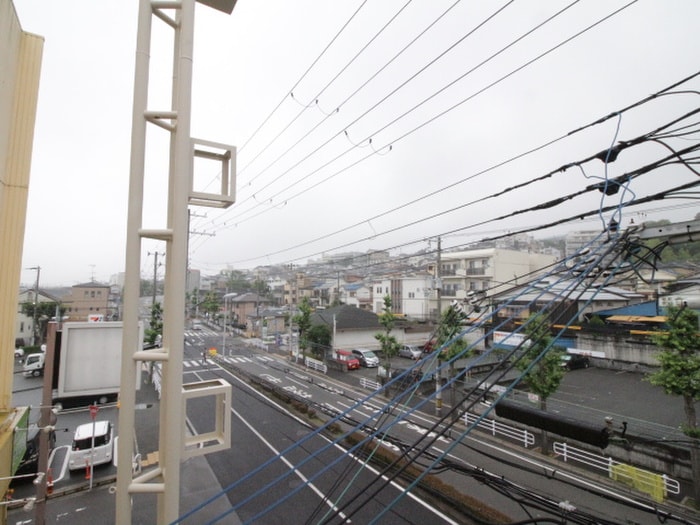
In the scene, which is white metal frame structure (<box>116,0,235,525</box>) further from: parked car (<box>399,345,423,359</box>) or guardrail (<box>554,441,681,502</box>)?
parked car (<box>399,345,423,359</box>)

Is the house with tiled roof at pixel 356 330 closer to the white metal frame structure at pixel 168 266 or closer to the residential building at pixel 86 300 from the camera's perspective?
the white metal frame structure at pixel 168 266

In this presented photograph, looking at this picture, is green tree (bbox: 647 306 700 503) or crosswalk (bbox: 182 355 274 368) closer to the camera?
green tree (bbox: 647 306 700 503)

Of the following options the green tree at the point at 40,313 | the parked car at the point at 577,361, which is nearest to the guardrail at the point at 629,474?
the parked car at the point at 577,361

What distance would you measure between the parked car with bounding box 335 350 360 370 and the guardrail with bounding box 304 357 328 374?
4.07ft

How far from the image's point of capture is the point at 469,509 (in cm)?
856

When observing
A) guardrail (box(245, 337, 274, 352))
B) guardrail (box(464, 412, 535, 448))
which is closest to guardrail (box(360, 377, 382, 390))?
guardrail (box(464, 412, 535, 448))

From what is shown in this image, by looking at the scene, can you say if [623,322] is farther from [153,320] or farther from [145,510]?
[153,320]

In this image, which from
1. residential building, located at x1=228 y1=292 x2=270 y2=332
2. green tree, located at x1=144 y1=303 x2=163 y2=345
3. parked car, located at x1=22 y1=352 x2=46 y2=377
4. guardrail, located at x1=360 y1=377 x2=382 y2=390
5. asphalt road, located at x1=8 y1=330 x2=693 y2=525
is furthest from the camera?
residential building, located at x1=228 y1=292 x2=270 y2=332

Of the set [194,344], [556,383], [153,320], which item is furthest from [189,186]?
[194,344]

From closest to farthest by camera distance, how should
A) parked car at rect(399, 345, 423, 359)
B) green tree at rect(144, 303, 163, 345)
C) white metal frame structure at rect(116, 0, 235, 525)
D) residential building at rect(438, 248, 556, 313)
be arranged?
1. white metal frame structure at rect(116, 0, 235, 525)
2. green tree at rect(144, 303, 163, 345)
3. parked car at rect(399, 345, 423, 359)
4. residential building at rect(438, 248, 556, 313)

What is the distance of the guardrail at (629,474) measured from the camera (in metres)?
9.33

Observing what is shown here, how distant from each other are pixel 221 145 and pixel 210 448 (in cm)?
233

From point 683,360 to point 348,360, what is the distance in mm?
19148

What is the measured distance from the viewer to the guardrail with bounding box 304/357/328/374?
25.3m
